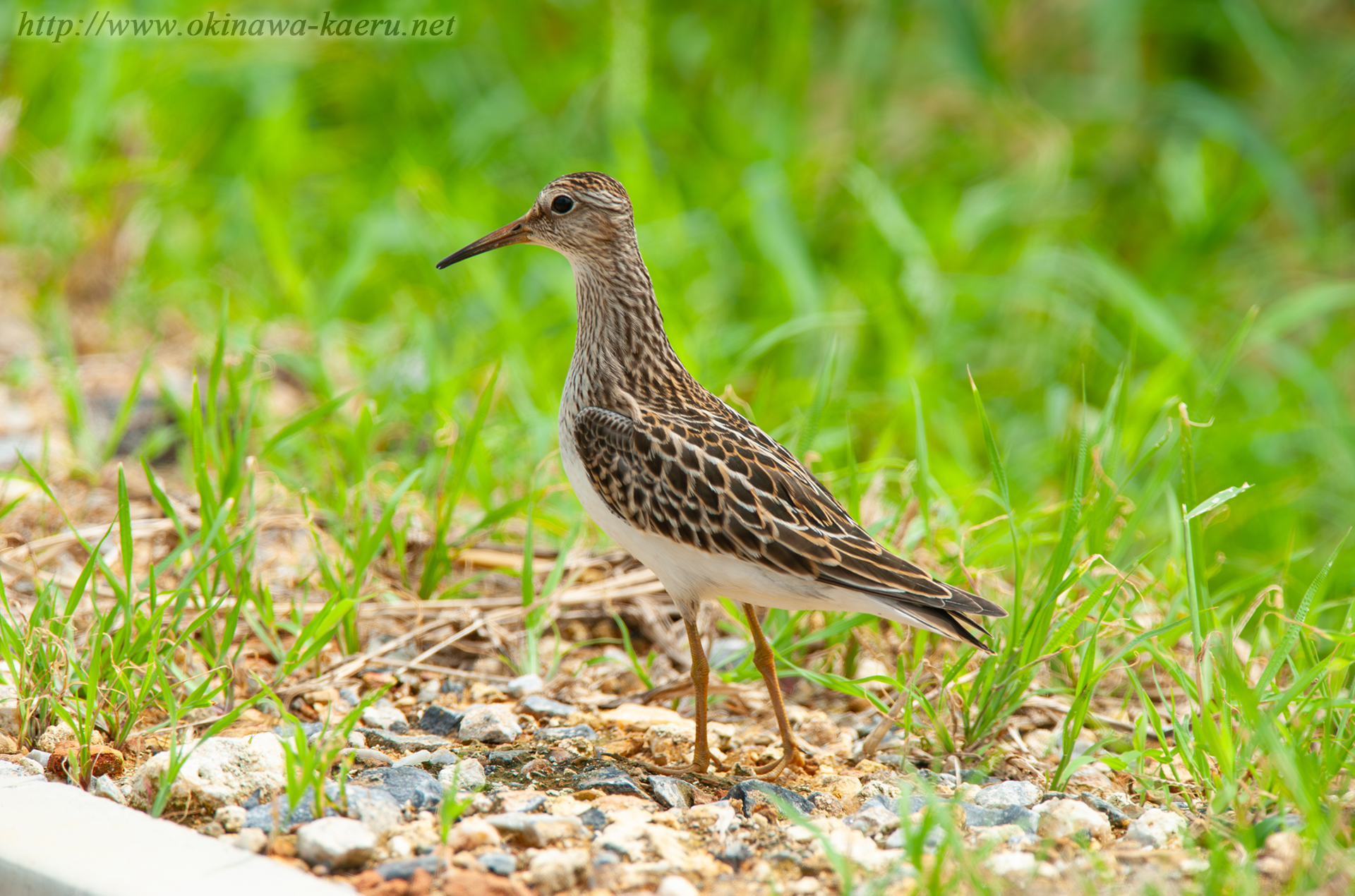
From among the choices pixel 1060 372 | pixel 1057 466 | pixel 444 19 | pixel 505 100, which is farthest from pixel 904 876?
pixel 444 19

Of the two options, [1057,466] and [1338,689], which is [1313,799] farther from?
[1057,466]

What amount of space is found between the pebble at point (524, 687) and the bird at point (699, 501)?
0.60 m

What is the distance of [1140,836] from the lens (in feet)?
10.4

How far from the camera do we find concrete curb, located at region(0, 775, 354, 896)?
270 cm

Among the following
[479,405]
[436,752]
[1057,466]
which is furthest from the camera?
[1057,466]

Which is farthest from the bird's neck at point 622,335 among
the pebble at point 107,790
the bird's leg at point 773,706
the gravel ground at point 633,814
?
the pebble at point 107,790

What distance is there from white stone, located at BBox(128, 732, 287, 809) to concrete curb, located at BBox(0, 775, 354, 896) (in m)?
0.11

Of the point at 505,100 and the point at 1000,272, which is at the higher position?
the point at 505,100

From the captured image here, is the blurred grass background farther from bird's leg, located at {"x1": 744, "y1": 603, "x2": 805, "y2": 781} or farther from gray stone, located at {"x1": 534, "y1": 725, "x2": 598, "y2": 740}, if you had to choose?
gray stone, located at {"x1": 534, "y1": 725, "x2": 598, "y2": 740}

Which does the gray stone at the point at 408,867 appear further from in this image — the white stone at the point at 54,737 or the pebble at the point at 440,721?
the white stone at the point at 54,737

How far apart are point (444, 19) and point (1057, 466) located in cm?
559

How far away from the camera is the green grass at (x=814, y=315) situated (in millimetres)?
3742

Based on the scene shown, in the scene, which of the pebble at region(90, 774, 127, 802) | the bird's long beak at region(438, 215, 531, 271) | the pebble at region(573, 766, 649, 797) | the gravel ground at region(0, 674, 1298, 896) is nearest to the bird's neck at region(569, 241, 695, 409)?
the bird's long beak at region(438, 215, 531, 271)

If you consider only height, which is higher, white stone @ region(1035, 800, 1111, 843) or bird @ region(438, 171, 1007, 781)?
bird @ region(438, 171, 1007, 781)
